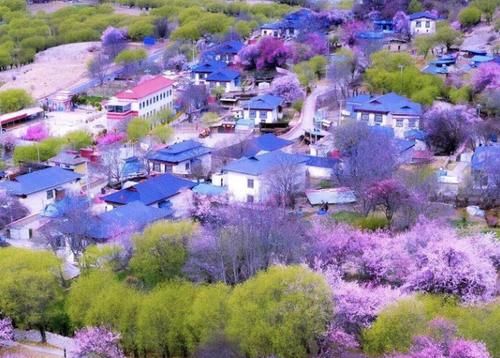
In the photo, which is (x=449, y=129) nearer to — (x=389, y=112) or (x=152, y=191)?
(x=389, y=112)

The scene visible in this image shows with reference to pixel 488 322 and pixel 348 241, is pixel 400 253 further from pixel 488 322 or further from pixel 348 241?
pixel 488 322

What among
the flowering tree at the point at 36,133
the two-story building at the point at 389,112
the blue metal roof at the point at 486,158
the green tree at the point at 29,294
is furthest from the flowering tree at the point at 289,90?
the green tree at the point at 29,294

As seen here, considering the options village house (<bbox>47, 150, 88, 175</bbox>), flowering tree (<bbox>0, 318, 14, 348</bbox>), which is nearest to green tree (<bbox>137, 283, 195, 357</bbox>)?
Answer: flowering tree (<bbox>0, 318, 14, 348</bbox>)

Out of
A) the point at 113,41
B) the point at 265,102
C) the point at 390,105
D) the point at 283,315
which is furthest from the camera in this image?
the point at 113,41

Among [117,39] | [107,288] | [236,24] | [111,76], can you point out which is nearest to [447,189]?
[107,288]

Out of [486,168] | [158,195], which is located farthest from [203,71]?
[486,168]

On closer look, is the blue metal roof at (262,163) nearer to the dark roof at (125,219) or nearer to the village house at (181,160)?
the village house at (181,160)
